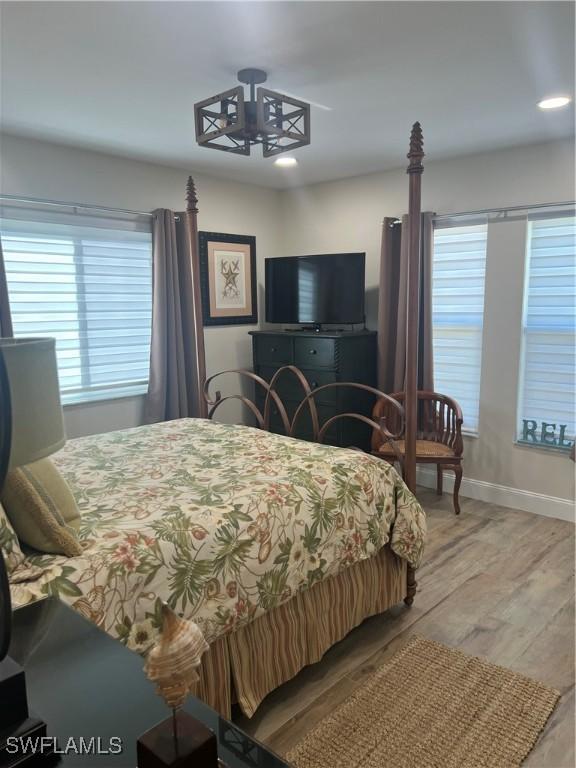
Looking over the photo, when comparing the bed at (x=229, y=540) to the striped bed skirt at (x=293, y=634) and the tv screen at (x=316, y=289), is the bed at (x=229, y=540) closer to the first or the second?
the striped bed skirt at (x=293, y=634)

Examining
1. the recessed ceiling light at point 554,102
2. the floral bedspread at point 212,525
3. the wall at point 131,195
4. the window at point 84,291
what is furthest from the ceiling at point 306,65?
the floral bedspread at point 212,525

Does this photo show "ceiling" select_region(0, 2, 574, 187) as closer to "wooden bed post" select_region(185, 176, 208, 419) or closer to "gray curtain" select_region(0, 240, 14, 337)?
"wooden bed post" select_region(185, 176, 208, 419)

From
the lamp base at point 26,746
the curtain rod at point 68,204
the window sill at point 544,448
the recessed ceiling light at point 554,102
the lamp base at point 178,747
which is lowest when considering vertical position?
the window sill at point 544,448

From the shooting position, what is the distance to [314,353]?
4.20m

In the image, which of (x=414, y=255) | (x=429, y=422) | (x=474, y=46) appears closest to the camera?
(x=474, y=46)

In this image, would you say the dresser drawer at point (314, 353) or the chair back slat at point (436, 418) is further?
the dresser drawer at point (314, 353)

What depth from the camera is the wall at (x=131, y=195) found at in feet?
11.0

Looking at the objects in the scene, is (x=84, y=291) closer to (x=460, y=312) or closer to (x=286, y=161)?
(x=286, y=161)

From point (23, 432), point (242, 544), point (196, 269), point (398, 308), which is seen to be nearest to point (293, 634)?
point (242, 544)

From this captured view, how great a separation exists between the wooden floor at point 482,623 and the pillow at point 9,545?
3.39ft

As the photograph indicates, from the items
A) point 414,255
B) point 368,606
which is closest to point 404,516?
point 368,606

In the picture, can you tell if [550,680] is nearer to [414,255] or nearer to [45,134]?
[414,255]

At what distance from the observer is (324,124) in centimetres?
309

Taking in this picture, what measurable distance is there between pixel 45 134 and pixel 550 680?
3.76m
